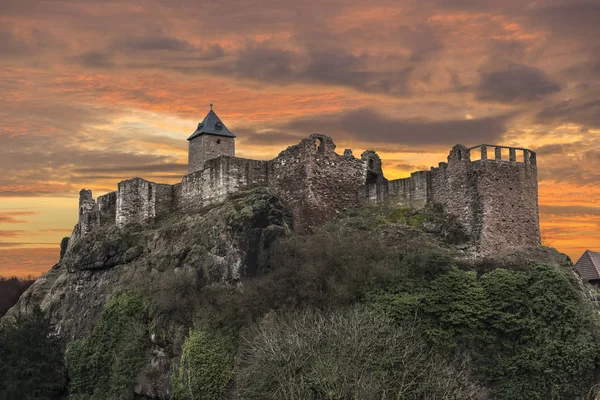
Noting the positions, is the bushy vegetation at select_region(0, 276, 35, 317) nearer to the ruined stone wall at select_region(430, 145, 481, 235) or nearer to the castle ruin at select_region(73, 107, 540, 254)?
the castle ruin at select_region(73, 107, 540, 254)

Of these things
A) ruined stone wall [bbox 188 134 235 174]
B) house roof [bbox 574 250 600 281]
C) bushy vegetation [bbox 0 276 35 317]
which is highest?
ruined stone wall [bbox 188 134 235 174]

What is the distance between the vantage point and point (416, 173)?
4081 centimetres

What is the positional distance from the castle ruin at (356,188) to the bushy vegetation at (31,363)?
9682 millimetres

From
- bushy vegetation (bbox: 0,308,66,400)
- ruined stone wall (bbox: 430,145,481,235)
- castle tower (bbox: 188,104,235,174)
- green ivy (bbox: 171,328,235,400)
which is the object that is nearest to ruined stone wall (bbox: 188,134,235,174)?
castle tower (bbox: 188,104,235,174)

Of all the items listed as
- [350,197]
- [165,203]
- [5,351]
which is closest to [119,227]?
[165,203]

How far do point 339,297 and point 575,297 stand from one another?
36.9 ft

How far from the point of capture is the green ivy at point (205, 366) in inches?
1352

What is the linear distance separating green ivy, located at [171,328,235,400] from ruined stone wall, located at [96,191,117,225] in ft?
A: 73.1

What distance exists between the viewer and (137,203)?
50.9m

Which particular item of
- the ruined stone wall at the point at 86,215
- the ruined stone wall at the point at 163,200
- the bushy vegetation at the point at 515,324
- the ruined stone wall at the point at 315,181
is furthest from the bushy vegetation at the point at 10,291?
the bushy vegetation at the point at 515,324

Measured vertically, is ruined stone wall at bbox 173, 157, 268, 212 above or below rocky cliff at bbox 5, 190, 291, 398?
above

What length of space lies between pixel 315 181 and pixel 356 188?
3332 mm

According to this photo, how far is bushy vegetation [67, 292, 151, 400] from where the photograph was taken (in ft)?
129

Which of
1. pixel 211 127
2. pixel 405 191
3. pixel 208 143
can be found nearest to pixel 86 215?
pixel 208 143
